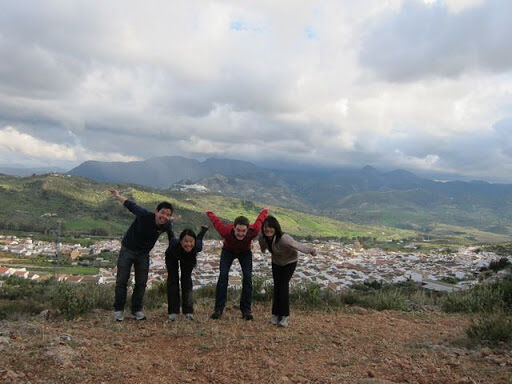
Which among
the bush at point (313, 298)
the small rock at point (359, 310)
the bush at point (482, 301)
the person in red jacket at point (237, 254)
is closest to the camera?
the person in red jacket at point (237, 254)

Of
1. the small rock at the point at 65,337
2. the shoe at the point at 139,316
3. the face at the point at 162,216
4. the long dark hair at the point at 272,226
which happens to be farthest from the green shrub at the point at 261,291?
the small rock at the point at 65,337

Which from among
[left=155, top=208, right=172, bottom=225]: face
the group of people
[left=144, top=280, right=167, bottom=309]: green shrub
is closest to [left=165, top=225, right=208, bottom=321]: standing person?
the group of people

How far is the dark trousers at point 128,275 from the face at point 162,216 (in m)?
0.67

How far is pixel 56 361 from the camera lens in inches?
134

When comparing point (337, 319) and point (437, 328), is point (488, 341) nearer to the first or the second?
point (437, 328)

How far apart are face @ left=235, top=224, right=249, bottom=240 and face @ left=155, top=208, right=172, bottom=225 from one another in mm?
1073

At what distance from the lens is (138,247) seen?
577 centimetres

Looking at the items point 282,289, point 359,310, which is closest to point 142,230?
point 282,289

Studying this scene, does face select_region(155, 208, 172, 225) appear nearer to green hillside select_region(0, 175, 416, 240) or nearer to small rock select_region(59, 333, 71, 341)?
small rock select_region(59, 333, 71, 341)

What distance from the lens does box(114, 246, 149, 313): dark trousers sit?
568 cm

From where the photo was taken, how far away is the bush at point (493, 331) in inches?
185

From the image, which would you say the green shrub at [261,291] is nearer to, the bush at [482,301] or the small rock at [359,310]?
the small rock at [359,310]

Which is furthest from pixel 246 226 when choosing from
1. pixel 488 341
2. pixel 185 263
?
→ pixel 488 341

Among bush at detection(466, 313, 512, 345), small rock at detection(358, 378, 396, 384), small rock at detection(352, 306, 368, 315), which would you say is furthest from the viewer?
small rock at detection(352, 306, 368, 315)
